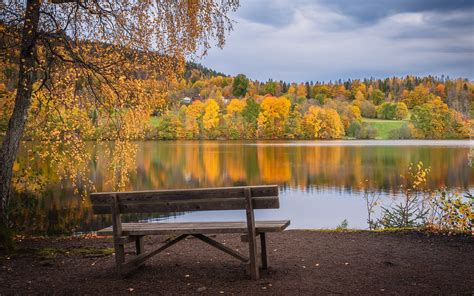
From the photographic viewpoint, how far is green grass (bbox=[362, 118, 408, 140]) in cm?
8626

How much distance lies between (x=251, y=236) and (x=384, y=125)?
89614 millimetres

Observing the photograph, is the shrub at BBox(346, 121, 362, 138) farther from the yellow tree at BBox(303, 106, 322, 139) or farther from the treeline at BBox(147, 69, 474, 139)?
the yellow tree at BBox(303, 106, 322, 139)

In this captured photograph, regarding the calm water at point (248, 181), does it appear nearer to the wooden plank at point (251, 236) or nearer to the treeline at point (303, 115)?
the wooden plank at point (251, 236)

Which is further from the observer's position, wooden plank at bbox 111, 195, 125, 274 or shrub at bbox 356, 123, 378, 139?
shrub at bbox 356, 123, 378, 139

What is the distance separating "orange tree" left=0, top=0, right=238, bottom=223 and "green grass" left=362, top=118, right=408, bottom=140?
79615mm

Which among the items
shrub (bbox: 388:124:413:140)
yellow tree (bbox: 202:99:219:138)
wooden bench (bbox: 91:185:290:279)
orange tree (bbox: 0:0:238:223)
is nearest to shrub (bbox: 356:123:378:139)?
shrub (bbox: 388:124:413:140)

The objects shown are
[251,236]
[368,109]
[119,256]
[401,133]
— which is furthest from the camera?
[368,109]

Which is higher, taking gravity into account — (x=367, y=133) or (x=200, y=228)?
(x=200, y=228)

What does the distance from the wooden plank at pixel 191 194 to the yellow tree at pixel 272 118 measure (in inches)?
3043

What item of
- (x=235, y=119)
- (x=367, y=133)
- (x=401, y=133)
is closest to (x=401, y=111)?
(x=367, y=133)

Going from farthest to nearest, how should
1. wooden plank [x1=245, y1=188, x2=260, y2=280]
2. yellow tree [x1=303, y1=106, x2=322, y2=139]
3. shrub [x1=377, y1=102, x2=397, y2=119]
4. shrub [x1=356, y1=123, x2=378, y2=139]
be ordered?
shrub [x1=377, y1=102, x2=397, y2=119] → shrub [x1=356, y1=123, x2=378, y2=139] → yellow tree [x1=303, y1=106, x2=322, y2=139] → wooden plank [x1=245, y1=188, x2=260, y2=280]

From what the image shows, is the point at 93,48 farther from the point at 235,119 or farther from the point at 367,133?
the point at 367,133

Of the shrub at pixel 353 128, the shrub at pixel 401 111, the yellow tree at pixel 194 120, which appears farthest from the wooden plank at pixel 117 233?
the shrub at pixel 401 111

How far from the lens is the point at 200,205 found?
5.88 m
